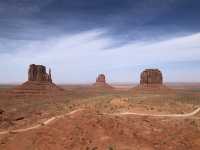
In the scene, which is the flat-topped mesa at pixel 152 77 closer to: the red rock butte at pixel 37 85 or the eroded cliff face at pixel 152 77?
the eroded cliff face at pixel 152 77

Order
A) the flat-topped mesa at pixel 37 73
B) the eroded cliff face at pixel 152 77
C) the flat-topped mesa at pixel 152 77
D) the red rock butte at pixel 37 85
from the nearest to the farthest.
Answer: the red rock butte at pixel 37 85
the flat-topped mesa at pixel 37 73
the flat-topped mesa at pixel 152 77
the eroded cliff face at pixel 152 77

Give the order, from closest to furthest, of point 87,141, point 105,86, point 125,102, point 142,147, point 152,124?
point 142,147 < point 87,141 < point 152,124 < point 125,102 < point 105,86

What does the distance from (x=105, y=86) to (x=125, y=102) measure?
136 m

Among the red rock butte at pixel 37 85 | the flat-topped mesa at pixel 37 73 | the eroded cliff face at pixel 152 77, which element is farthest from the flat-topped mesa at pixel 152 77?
the flat-topped mesa at pixel 37 73

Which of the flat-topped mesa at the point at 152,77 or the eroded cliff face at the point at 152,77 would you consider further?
the eroded cliff face at the point at 152,77

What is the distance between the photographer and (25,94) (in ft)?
366

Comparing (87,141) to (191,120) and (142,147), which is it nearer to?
(142,147)

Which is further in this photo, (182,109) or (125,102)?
(125,102)

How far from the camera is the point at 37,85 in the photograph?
394 ft

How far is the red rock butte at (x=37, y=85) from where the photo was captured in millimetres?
114006

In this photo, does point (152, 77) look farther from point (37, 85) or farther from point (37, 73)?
point (37, 73)

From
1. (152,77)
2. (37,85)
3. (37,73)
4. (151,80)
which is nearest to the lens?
(37,85)

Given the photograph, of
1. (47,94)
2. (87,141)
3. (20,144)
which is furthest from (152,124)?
(47,94)

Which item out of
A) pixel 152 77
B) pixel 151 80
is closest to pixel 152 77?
pixel 152 77
